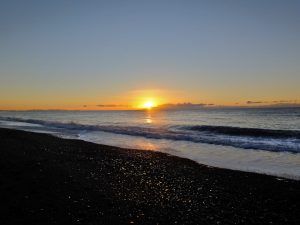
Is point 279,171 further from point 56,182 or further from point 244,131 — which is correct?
point 244,131

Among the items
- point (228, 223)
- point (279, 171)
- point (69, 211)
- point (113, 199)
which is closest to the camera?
point (228, 223)

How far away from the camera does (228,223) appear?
8.55m

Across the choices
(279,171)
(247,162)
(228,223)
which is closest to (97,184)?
(228,223)

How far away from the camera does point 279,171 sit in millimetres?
16344

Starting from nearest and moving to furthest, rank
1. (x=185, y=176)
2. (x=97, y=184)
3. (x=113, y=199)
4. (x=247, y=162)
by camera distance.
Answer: (x=113, y=199) → (x=97, y=184) → (x=185, y=176) → (x=247, y=162)

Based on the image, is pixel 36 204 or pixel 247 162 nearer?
pixel 36 204

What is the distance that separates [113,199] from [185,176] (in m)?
4.60

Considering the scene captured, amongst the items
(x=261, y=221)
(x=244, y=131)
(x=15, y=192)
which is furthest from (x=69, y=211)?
(x=244, y=131)

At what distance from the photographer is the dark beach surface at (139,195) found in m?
8.87

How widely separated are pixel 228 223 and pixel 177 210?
4.92ft

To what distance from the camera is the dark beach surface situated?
887cm

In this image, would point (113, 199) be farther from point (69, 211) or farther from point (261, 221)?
point (261, 221)

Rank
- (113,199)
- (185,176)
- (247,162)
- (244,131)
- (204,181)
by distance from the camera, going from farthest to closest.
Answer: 1. (244,131)
2. (247,162)
3. (185,176)
4. (204,181)
5. (113,199)

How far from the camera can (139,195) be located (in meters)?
11.0
